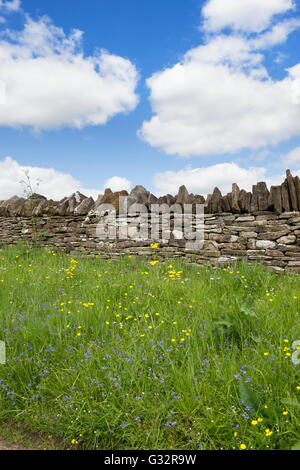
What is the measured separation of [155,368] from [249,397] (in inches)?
35.0

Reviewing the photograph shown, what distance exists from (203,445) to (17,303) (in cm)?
357

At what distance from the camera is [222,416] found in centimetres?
238

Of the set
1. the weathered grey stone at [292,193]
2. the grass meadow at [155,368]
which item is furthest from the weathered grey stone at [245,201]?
the grass meadow at [155,368]

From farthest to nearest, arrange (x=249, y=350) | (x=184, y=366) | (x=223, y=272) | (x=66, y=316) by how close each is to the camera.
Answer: (x=223, y=272) → (x=66, y=316) → (x=249, y=350) → (x=184, y=366)

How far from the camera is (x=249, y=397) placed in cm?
239

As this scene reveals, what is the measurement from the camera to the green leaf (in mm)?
2369

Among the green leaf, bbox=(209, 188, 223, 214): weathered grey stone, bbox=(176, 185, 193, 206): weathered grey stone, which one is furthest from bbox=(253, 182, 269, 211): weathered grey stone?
the green leaf

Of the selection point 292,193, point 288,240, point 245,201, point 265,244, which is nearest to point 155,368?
point 265,244

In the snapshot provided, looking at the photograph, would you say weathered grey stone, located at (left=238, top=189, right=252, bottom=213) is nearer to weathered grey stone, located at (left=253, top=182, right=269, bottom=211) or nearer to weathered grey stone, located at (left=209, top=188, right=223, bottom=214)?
weathered grey stone, located at (left=253, top=182, right=269, bottom=211)

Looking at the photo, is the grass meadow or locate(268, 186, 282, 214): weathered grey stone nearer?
the grass meadow

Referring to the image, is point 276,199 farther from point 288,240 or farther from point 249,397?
point 249,397

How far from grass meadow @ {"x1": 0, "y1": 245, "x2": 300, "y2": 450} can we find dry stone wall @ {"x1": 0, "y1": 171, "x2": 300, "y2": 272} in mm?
1333
